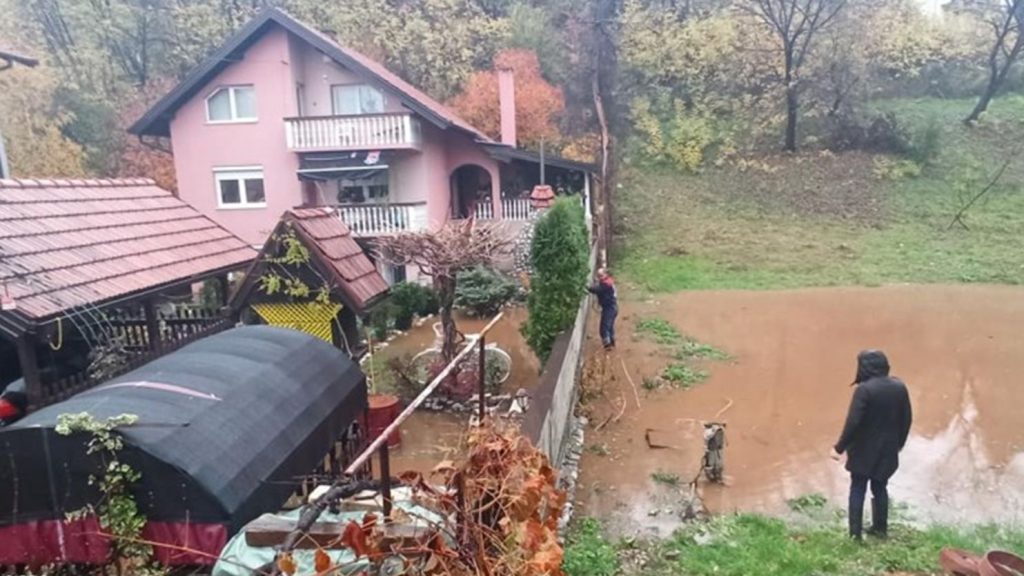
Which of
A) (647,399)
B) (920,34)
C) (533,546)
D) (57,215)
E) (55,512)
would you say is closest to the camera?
(533,546)

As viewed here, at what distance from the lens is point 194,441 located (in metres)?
4.89

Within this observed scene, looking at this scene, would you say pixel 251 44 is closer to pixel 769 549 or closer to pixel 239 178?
pixel 239 178

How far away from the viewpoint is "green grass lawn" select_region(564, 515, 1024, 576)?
5395 millimetres

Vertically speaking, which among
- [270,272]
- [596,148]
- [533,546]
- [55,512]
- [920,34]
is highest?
[920,34]

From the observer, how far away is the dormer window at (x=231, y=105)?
20.1 metres

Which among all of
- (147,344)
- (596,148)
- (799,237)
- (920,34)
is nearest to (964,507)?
(147,344)

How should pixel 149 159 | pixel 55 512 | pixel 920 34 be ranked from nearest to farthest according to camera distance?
pixel 55 512, pixel 149 159, pixel 920 34

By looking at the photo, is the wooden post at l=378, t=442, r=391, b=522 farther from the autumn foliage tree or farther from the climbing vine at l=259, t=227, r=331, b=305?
the autumn foliage tree

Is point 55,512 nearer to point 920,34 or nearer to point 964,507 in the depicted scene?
point 964,507

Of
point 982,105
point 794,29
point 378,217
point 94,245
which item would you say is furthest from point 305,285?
point 982,105

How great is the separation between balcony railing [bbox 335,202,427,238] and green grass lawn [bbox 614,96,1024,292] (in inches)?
261

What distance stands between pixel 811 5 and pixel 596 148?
1168cm

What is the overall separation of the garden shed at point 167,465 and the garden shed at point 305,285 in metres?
3.15

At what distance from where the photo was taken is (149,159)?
25.2 m
